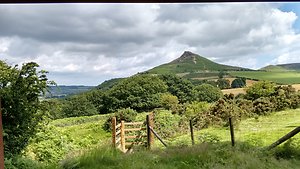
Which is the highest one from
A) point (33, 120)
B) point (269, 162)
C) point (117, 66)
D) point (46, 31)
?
point (46, 31)

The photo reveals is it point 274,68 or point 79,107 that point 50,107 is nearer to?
point 79,107

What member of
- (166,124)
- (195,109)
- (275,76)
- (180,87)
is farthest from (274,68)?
(166,124)

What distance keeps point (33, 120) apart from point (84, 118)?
5.93 meters

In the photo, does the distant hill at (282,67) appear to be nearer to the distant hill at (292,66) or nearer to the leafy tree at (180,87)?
the distant hill at (292,66)

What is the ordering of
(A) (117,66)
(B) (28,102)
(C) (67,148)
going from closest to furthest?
(B) (28,102)
(C) (67,148)
(A) (117,66)

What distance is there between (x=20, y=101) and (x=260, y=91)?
7321 millimetres

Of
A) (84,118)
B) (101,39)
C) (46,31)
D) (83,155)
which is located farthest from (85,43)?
(83,155)

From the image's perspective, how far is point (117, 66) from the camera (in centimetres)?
948

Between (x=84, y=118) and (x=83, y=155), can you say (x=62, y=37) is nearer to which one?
(x=83, y=155)

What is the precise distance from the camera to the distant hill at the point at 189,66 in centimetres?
1291

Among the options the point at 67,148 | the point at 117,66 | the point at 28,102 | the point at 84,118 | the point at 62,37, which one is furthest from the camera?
the point at 84,118

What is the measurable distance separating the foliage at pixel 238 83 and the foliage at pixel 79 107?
4901mm

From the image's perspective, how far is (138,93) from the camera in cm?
1152

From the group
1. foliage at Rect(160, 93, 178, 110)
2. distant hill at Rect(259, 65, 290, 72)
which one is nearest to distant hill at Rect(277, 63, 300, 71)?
distant hill at Rect(259, 65, 290, 72)
